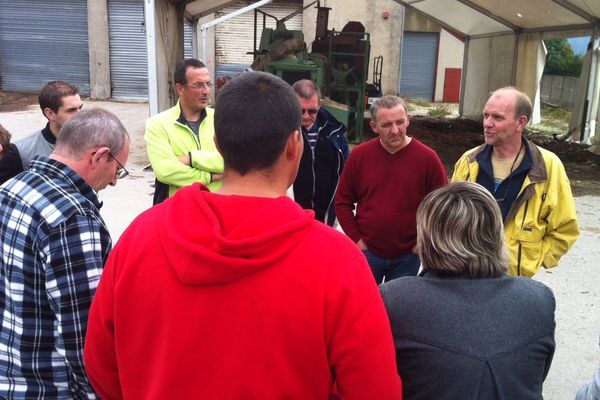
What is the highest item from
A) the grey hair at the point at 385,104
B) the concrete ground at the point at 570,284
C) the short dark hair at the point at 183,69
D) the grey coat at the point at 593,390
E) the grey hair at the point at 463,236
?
the short dark hair at the point at 183,69

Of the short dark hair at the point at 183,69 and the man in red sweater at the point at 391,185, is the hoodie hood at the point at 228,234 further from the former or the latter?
the short dark hair at the point at 183,69

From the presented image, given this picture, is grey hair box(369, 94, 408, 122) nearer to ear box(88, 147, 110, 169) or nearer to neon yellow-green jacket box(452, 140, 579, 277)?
neon yellow-green jacket box(452, 140, 579, 277)

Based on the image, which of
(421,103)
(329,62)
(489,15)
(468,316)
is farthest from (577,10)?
(421,103)

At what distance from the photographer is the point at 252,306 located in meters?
1.22

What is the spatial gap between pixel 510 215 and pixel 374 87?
516 inches

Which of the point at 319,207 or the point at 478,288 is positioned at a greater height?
the point at 478,288

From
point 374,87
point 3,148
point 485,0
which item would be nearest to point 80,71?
point 374,87

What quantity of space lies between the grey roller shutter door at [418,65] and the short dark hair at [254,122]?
25.1 metres

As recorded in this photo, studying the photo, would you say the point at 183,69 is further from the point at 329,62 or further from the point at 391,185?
the point at 329,62

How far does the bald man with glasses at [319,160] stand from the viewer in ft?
11.7

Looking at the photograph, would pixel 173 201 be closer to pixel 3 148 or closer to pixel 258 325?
pixel 258 325

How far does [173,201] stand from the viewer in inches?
53.7

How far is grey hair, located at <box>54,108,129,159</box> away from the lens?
184cm

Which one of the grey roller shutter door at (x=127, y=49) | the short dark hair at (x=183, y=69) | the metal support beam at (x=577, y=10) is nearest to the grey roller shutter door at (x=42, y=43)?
the grey roller shutter door at (x=127, y=49)
